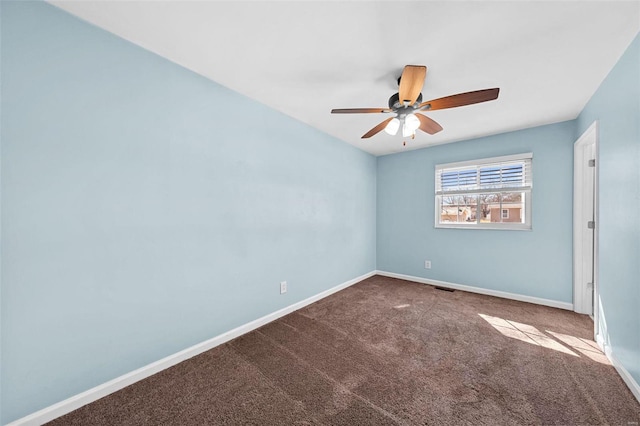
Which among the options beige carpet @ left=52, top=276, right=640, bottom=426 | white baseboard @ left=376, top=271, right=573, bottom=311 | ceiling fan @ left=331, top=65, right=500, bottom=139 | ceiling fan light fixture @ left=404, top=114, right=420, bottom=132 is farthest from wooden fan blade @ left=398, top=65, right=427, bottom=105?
white baseboard @ left=376, top=271, right=573, bottom=311

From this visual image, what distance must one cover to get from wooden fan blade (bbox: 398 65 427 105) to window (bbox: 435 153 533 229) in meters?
2.38

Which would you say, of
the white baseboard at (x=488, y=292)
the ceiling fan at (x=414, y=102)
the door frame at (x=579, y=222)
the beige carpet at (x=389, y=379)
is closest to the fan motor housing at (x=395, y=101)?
the ceiling fan at (x=414, y=102)

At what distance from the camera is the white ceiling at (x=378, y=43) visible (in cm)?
136

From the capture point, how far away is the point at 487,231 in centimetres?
348

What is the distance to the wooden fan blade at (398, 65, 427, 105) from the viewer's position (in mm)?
1524

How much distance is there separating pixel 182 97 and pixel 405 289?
12.3ft

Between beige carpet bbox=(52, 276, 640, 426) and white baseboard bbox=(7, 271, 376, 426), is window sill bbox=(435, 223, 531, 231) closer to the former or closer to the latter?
beige carpet bbox=(52, 276, 640, 426)

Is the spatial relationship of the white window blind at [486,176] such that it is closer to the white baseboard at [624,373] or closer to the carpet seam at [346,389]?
the white baseboard at [624,373]

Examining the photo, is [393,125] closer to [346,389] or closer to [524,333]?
[346,389]

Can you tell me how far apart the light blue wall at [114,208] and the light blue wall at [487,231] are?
2605mm

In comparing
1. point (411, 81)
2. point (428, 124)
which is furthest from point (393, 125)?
point (411, 81)

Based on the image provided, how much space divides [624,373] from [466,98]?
2236 mm

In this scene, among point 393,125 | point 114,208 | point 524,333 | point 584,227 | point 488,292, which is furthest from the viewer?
point 488,292

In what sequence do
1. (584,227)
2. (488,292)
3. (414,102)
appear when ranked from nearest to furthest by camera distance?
(414,102) → (584,227) → (488,292)
